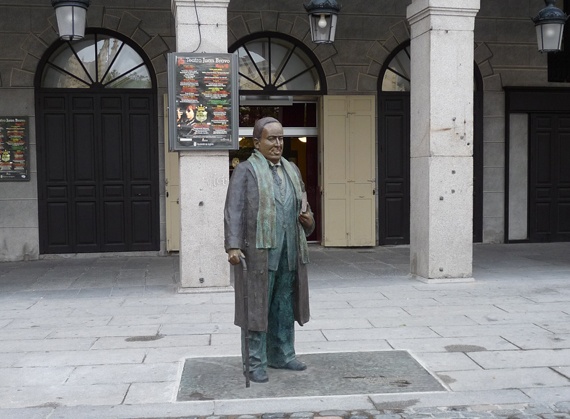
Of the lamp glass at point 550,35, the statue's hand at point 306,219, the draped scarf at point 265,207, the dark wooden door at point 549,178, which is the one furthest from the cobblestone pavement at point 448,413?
the dark wooden door at point 549,178

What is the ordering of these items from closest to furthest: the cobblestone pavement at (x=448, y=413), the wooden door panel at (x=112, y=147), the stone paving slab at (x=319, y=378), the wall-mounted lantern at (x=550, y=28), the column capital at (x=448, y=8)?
the cobblestone pavement at (x=448, y=413) → the stone paving slab at (x=319, y=378) → the column capital at (x=448, y=8) → the wall-mounted lantern at (x=550, y=28) → the wooden door panel at (x=112, y=147)

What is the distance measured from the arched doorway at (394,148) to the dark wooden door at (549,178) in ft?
8.50

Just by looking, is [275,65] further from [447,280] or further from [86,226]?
[447,280]

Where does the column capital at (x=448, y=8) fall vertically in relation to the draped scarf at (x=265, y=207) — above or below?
above

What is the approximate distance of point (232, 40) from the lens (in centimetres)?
1332

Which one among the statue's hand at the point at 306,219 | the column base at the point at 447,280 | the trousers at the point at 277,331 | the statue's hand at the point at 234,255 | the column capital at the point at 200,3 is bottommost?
the column base at the point at 447,280

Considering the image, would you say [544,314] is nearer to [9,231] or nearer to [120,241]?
[120,241]

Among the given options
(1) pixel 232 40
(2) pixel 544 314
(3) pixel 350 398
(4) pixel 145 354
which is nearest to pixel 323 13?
(1) pixel 232 40

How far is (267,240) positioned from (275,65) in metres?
8.71

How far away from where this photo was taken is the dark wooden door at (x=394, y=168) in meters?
13.9

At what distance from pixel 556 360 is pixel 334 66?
28.5 feet

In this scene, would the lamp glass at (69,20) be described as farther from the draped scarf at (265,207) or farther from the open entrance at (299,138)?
the open entrance at (299,138)

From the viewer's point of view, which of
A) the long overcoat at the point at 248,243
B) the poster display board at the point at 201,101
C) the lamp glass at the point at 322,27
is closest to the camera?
the long overcoat at the point at 248,243

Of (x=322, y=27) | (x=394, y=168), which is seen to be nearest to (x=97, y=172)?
(x=322, y=27)
